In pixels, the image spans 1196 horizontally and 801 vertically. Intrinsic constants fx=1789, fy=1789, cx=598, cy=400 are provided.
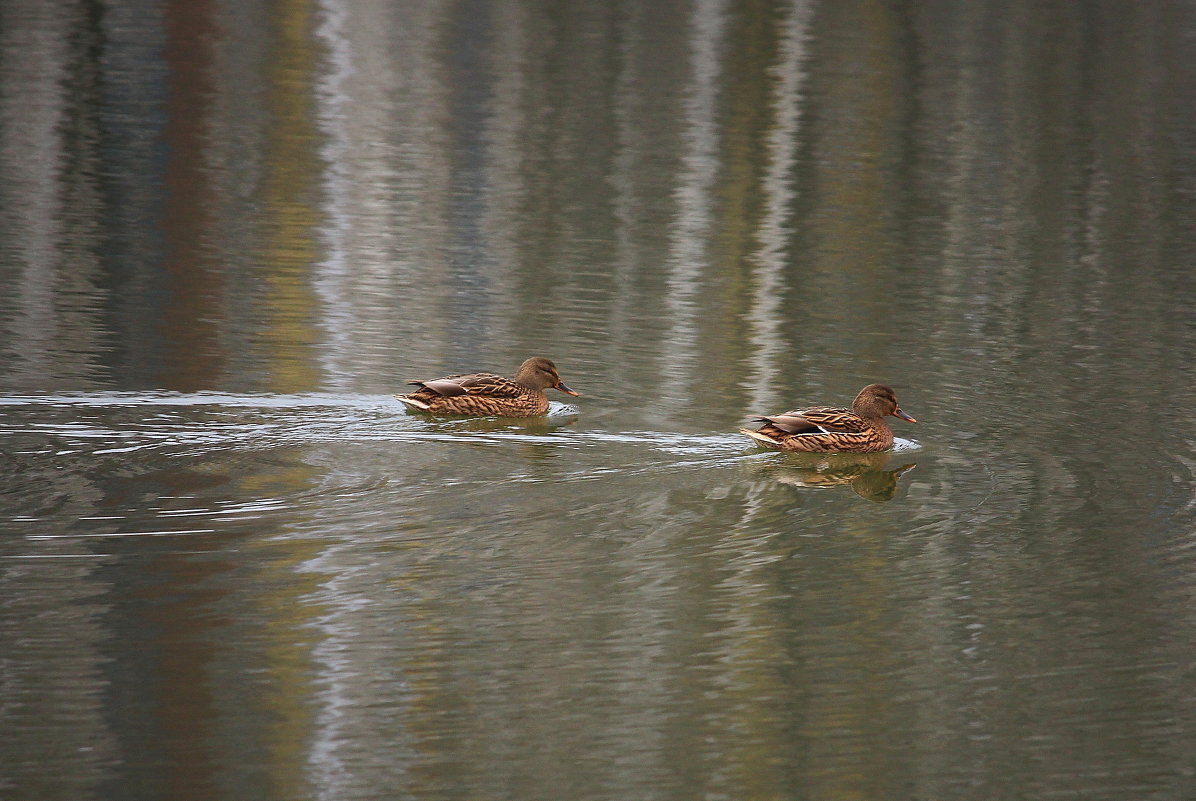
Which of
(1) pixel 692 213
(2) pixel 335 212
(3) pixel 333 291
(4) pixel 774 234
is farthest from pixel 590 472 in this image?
(1) pixel 692 213

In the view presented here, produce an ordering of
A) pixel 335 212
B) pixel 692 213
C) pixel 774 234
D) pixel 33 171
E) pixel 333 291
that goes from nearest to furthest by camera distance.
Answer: pixel 333 291 → pixel 774 234 → pixel 335 212 → pixel 692 213 → pixel 33 171

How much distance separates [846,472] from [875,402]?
1.73 feet

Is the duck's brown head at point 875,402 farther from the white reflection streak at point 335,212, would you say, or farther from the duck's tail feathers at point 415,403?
the white reflection streak at point 335,212

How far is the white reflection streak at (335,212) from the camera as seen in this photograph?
37.4 ft

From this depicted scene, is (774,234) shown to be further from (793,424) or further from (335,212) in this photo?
(793,424)

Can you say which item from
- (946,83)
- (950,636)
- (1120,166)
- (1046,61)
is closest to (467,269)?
(950,636)

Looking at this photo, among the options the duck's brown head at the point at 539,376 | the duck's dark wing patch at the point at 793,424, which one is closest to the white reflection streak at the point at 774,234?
the duck's dark wing patch at the point at 793,424

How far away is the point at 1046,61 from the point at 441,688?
2577 centimetres

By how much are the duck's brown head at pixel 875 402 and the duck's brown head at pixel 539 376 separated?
164 cm

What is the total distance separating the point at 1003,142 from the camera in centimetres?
2208

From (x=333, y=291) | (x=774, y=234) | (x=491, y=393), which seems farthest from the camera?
(x=774, y=234)

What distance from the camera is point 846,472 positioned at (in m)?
9.27

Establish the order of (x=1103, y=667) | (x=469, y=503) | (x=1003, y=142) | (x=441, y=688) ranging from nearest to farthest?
(x=441, y=688) → (x=1103, y=667) → (x=469, y=503) → (x=1003, y=142)

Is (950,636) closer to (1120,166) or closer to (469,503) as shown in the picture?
(469,503)
